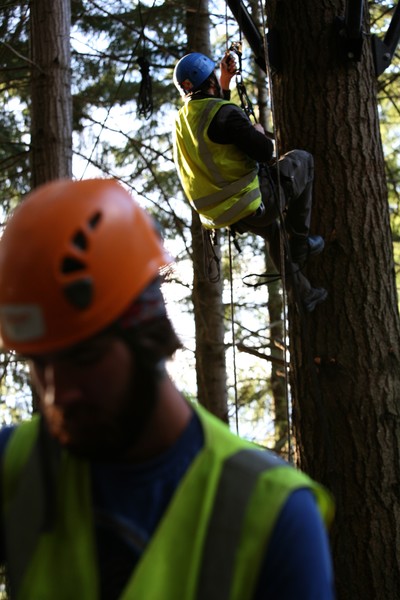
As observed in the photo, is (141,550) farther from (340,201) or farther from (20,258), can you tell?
(340,201)

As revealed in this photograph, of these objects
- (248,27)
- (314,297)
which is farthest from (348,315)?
(248,27)

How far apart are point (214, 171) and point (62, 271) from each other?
270 cm

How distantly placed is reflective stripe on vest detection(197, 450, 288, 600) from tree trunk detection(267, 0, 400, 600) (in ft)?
7.87

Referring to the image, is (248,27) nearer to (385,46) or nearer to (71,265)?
(385,46)

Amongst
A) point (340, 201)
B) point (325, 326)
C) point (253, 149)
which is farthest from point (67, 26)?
point (325, 326)

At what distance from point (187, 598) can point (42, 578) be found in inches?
10.5

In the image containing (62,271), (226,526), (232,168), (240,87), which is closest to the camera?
(226,526)

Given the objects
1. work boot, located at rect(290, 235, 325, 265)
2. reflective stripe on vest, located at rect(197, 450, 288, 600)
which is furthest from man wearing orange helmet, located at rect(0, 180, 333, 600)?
work boot, located at rect(290, 235, 325, 265)

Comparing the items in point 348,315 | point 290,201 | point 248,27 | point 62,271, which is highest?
point 248,27

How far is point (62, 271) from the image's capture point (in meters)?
1.46

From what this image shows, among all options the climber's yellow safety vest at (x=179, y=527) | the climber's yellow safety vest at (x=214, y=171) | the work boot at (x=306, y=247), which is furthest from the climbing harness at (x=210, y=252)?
the climber's yellow safety vest at (x=179, y=527)

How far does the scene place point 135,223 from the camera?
1.60 meters

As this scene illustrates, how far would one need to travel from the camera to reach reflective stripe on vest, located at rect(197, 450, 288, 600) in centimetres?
133

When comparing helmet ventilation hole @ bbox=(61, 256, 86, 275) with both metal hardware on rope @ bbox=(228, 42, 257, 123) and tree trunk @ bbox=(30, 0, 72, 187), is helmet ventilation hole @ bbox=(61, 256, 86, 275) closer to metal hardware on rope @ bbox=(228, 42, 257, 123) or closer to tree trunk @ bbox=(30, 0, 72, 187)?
metal hardware on rope @ bbox=(228, 42, 257, 123)
